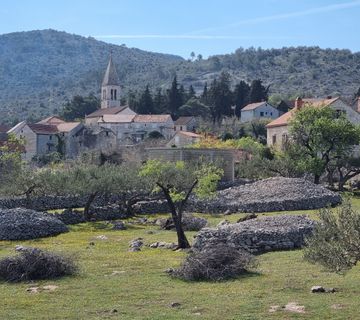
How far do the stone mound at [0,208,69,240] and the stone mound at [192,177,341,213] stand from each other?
12.4 m

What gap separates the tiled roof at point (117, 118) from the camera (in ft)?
337

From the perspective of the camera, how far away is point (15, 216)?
32.1 meters

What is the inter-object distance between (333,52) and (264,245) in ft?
599

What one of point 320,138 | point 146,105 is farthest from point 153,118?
point 320,138

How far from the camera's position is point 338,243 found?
1157 cm

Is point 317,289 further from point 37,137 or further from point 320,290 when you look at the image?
point 37,137

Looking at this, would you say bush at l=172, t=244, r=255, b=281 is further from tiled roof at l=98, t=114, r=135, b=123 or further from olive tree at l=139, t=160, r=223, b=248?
tiled roof at l=98, t=114, r=135, b=123

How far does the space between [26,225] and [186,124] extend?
233ft

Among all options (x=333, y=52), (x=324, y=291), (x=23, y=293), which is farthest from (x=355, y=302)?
(x=333, y=52)

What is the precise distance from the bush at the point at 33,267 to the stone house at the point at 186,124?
83.3 meters

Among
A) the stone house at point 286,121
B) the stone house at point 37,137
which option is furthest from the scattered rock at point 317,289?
the stone house at point 37,137

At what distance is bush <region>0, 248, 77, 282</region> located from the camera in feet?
57.4

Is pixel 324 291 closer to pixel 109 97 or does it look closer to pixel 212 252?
pixel 212 252

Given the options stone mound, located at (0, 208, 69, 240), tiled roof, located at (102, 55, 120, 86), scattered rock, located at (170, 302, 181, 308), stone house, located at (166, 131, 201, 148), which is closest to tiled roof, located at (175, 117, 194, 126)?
stone house, located at (166, 131, 201, 148)
